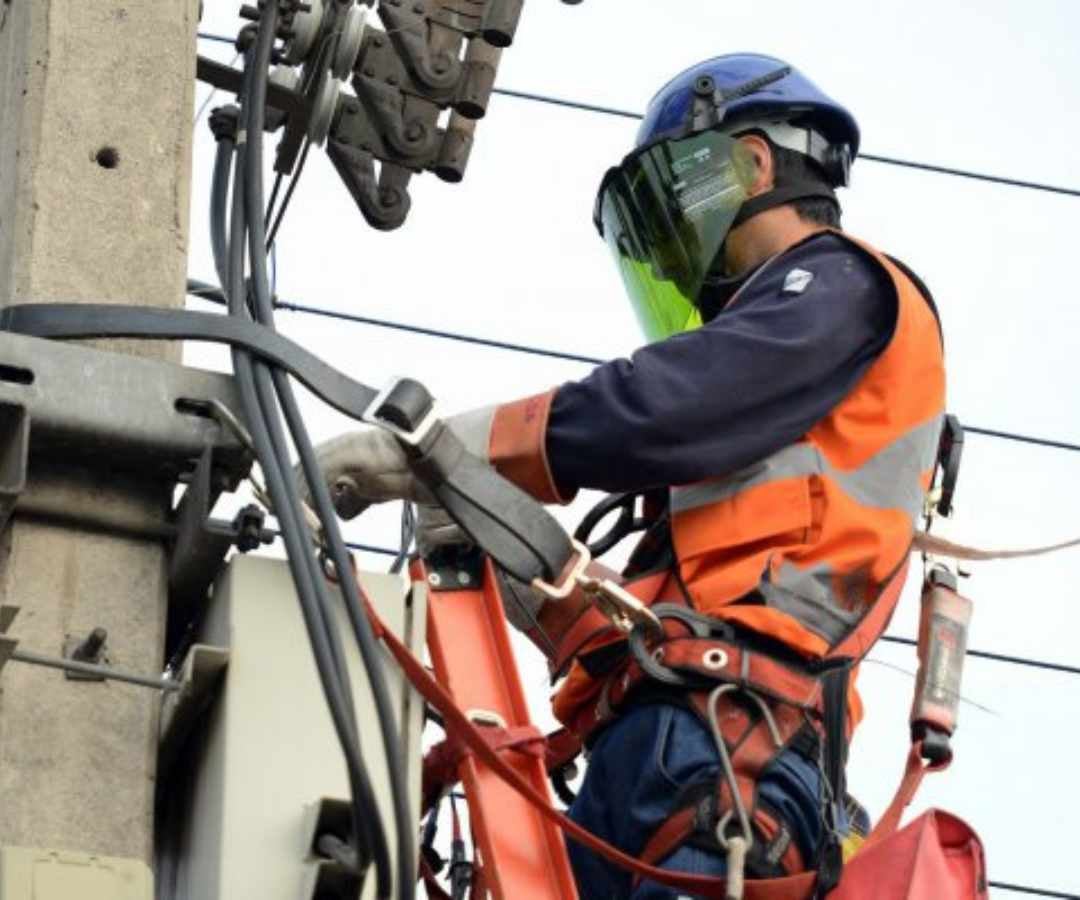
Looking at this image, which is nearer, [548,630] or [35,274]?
[35,274]

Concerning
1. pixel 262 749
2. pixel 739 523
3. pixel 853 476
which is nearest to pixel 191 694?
pixel 262 749

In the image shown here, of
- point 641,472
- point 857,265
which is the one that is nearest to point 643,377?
point 641,472

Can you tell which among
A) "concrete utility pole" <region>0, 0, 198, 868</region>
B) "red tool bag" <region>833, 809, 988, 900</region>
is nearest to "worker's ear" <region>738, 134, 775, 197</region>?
"concrete utility pole" <region>0, 0, 198, 868</region>

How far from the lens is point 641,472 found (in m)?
5.80

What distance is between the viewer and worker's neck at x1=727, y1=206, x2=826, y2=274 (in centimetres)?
666

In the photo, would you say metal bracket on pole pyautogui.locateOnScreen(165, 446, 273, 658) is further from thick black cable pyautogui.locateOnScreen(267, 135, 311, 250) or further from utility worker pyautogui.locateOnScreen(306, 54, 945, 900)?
thick black cable pyautogui.locateOnScreen(267, 135, 311, 250)

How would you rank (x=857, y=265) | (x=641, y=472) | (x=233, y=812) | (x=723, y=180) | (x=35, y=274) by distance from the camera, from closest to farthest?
(x=233, y=812) < (x=35, y=274) < (x=641, y=472) < (x=857, y=265) < (x=723, y=180)

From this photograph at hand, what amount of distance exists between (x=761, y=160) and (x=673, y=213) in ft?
0.68

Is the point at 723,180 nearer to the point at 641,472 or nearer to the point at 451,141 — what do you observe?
the point at 451,141

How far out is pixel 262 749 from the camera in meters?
4.82

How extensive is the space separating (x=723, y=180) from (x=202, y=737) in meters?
2.20

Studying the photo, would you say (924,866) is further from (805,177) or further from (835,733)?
(805,177)

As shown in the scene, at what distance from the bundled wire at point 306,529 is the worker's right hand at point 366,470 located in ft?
1.13

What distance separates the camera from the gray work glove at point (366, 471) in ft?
18.6
